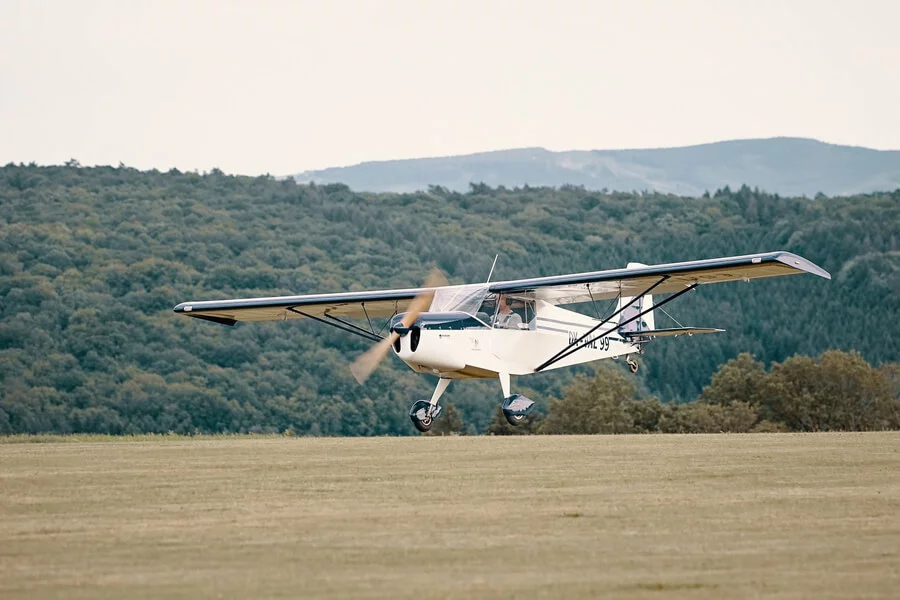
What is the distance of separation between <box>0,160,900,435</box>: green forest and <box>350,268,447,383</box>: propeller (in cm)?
1495

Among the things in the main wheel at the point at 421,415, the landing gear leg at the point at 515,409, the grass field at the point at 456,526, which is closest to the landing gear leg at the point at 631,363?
the landing gear leg at the point at 515,409

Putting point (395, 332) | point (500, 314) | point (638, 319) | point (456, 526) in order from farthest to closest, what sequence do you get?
Answer: point (638, 319) < point (500, 314) < point (395, 332) < point (456, 526)

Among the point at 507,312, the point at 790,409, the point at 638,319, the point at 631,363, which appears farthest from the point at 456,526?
the point at 790,409

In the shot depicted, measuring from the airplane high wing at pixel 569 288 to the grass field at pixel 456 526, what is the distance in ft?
15.5

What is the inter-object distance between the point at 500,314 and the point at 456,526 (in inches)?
519

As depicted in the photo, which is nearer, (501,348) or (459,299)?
(459,299)

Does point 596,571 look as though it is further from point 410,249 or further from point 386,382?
point 410,249

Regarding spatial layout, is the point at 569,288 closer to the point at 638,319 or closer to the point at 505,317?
the point at 505,317

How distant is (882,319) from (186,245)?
49498 mm

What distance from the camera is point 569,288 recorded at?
76.7 feet

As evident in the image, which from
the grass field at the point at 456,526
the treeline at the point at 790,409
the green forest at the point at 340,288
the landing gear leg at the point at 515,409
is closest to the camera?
the grass field at the point at 456,526

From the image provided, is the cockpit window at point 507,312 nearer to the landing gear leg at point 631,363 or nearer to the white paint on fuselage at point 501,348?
the white paint on fuselage at point 501,348

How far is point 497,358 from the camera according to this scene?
23.0 metres

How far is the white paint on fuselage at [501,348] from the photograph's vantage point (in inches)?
845
